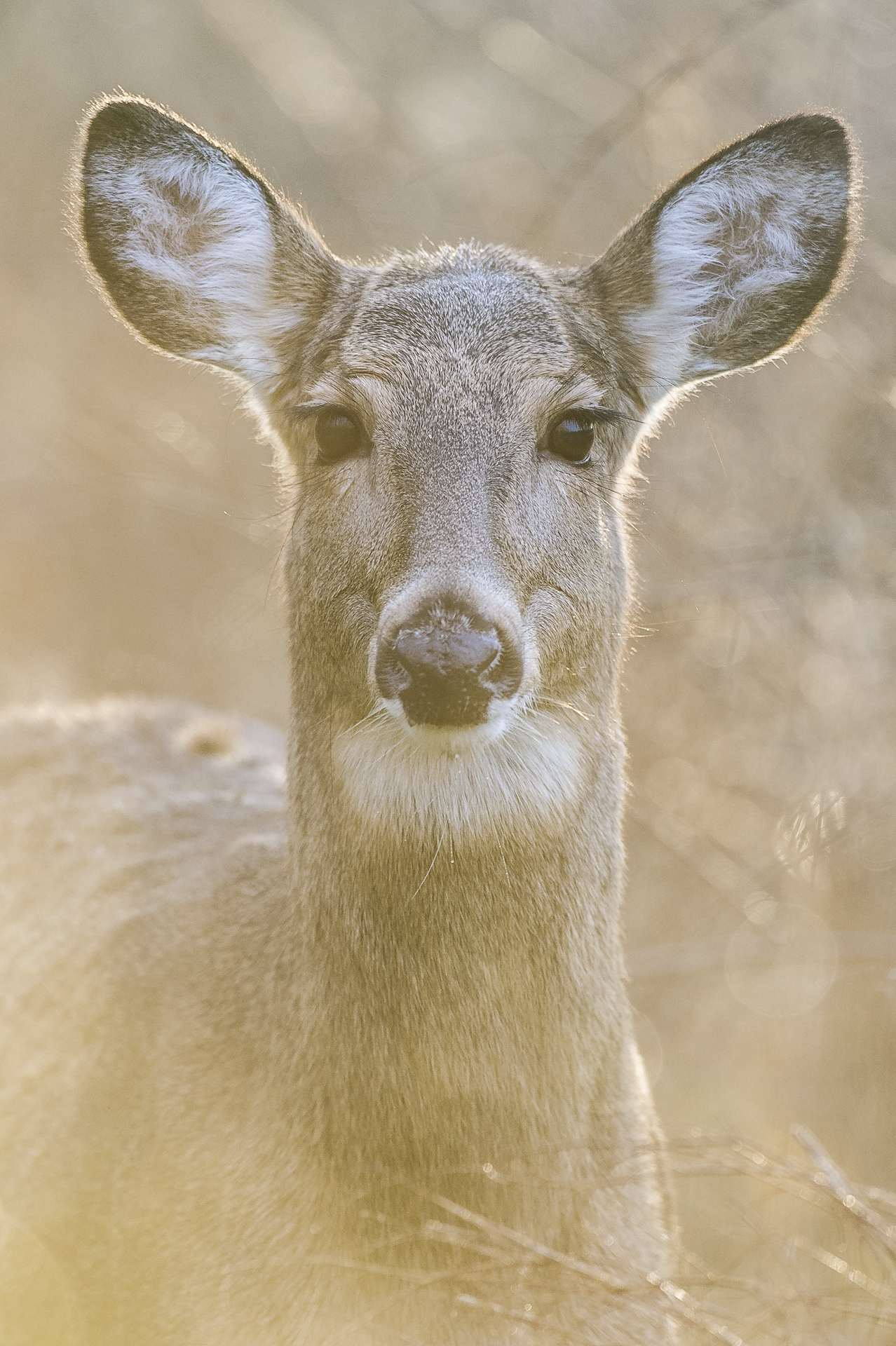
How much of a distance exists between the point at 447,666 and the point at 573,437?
3.16 ft

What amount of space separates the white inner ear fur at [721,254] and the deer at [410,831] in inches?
0.4

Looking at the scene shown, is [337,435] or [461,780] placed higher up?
[337,435]

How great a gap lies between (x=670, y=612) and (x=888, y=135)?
2.46 meters

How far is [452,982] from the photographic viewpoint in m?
3.05

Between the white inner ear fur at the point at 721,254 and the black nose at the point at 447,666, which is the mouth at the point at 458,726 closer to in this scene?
the black nose at the point at 447,666

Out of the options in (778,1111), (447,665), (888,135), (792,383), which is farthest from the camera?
(792,383)

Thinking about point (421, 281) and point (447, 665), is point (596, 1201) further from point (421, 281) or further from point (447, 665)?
point (421, 281)

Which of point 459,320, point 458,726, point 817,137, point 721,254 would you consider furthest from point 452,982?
point 817,137

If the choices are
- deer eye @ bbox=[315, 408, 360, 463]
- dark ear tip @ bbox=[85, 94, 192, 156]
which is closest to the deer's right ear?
dark ear tip @ bbox=[85, 94, 192, 156]

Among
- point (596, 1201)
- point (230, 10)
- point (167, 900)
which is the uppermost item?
point (230, 10)

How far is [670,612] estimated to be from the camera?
260 inches

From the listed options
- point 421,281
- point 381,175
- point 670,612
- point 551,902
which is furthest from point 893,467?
point 381,175

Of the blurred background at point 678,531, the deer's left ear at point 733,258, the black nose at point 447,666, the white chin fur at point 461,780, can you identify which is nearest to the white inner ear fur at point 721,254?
the deer's left ear at point 733,258

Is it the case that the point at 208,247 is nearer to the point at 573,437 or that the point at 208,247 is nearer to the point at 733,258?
the point at 573,437
